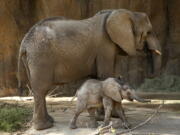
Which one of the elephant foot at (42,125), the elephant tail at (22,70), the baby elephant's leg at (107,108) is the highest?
the elephant tail at (22,70)

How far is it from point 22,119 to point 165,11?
10.0m

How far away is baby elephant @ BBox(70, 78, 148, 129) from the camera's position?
6805 millimetres

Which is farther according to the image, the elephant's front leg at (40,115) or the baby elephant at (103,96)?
the elephant's front leg at (40,115)

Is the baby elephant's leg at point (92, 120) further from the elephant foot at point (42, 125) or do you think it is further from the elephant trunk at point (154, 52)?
the elephant trunk at point (154, 52)

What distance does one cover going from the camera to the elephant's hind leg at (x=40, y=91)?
738 cm

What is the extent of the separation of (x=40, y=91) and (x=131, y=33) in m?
2.03

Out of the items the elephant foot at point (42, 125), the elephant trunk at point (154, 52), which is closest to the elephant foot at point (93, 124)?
the elephant foot at point (42, 125)

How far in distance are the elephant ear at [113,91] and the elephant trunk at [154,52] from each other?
160 cm

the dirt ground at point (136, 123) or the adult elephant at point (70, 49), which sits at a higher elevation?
the adult elephant at point (70, 49)

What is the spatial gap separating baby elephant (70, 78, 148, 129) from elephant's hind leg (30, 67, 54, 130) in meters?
0.65

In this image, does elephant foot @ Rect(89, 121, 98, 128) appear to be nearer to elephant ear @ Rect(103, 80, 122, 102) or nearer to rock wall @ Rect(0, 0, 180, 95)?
elephant ear @ Rect(103, 80, 122, 102)

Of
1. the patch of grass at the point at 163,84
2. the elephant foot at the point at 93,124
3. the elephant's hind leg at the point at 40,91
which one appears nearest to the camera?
the elephant foot at the point at 93,124

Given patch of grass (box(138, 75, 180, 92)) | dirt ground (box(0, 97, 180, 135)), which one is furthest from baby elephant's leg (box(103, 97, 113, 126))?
patch of grass (box(138, 75, 180, 92))

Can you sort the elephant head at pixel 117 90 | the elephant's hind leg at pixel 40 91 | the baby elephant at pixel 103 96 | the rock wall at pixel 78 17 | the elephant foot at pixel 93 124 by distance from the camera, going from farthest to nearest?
the rock wall at pixel 78 17 < the elephant's hind leg at pixel 40 91 < the elephant foot at pixel 93 124 < the baby elephant at pixel 103 96 < the elephant head at pixel 117 90
